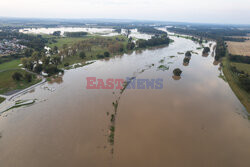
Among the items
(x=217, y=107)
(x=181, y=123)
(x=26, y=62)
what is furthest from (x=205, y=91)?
(x=26, y=62)

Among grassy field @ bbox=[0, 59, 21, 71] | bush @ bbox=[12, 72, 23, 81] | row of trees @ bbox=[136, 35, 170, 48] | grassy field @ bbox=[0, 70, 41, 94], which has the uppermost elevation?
row of trees @ bbox=[136, 35, 170, 48]

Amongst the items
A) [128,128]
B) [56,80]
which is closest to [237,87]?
[128,128]

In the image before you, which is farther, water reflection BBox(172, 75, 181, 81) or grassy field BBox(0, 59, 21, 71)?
grassy field BBox(0, 59, 21, 71)

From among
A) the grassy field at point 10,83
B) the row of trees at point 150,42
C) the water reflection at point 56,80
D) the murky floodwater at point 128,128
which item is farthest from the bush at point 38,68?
the row of trees at point 150,42

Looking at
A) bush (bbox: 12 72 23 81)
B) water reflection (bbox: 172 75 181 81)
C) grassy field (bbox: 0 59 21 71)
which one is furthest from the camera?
grassy field (bbox: 0 59 21 71)

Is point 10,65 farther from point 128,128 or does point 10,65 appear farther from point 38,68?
point 128,128

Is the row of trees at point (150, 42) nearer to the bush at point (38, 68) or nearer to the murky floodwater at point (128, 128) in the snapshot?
the murky floodwater at point (128, 128)

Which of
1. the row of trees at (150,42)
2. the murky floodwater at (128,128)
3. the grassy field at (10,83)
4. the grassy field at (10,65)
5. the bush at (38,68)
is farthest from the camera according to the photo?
the row of trees at (150,42)

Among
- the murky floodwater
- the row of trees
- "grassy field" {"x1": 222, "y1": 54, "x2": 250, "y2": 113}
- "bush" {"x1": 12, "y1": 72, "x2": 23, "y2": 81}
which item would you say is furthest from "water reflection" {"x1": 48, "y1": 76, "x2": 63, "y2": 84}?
the row of trees

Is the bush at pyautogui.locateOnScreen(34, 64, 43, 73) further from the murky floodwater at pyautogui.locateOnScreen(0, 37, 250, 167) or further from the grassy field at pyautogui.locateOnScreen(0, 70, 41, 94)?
the murky floodwater at pyautogui.locateOnScreen(0, 37, 250, 167)

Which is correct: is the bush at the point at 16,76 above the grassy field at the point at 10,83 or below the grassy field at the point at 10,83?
above
